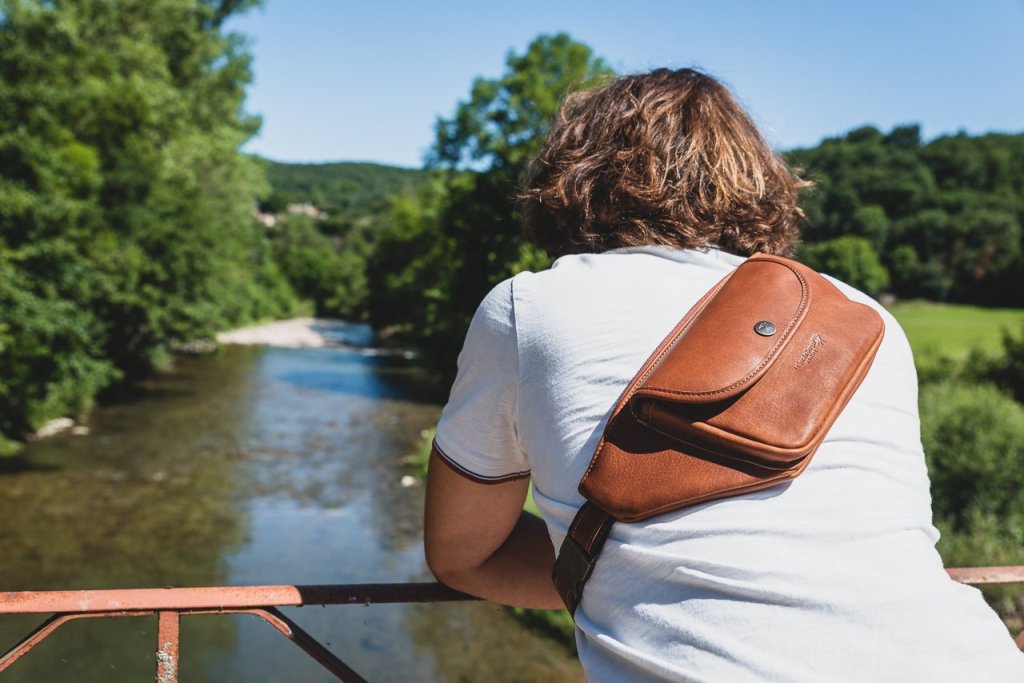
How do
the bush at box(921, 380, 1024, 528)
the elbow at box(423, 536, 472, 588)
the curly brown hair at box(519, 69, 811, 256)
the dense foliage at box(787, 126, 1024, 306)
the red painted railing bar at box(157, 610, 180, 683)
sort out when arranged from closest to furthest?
the curly brown hair at box(519, 69, 811, 256)
the elbow at box(423, 536, 472, 588)
the red painted railing bar at box(157, 610, 180, 683)
the bush at box(921, 380, 1024, 528)
the dense foliage at box(787, 126, 1024, 306)

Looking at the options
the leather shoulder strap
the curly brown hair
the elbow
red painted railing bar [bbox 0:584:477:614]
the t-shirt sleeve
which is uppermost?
the curly brown hair

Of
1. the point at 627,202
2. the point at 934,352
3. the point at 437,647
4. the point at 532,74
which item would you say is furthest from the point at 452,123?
the point at 627,202

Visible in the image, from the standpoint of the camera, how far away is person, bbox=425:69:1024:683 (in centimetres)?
98

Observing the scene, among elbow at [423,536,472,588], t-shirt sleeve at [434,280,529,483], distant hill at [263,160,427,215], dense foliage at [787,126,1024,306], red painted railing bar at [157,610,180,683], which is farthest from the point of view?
distant hill at [263,160,427,215]

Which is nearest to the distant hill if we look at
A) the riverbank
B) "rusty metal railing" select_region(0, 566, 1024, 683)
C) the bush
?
the riverbank

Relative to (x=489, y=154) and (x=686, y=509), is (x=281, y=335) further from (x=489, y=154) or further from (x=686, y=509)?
(x=686, y=509)

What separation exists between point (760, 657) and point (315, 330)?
49.4 meters

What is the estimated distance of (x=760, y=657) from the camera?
3.16 feet

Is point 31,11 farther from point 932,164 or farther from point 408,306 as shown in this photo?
point 932,164

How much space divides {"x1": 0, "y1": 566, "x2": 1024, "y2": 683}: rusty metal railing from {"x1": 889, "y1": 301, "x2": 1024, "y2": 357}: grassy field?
1847cm

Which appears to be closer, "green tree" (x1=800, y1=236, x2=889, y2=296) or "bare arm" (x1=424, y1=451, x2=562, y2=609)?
"bare arm" (x1=424, y1=451, x2=562, y2=609)

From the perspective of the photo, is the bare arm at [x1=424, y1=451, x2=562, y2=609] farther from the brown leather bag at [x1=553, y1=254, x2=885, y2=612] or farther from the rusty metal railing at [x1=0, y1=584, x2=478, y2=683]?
the brown leather bag at [x1=553, y1=254, x2=885, y2=612]

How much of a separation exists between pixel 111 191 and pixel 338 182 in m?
112

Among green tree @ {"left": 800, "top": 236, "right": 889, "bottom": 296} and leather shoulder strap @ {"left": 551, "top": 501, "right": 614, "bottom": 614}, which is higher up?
leather shoulder strap @ {"left": 551, "top": 501, "right": 614, "bottom": 614}
